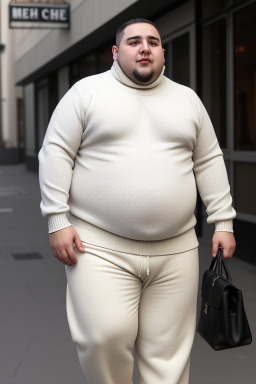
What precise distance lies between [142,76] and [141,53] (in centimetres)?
9

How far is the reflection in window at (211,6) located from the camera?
9148 millimetres

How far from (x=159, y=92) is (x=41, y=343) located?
2.37m

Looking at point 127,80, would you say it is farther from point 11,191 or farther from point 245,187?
point 11,191

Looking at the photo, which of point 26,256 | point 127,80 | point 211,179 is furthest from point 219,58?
point 127,80

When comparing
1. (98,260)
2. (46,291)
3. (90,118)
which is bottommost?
(46,291)

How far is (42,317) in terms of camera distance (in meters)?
5.62

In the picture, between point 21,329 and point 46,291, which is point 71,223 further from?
point 46,291

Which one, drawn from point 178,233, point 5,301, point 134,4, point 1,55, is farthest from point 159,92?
point 1,55

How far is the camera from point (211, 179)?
3230 mm

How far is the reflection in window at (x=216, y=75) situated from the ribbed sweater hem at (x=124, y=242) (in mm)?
6268

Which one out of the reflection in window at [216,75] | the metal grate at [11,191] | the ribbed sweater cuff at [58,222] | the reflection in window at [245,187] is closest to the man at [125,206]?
the ribbed sweater cuff at [58,222]

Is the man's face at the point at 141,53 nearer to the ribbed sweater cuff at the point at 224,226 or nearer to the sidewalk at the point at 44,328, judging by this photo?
the ribbed sweater cuff at the point at 224,226

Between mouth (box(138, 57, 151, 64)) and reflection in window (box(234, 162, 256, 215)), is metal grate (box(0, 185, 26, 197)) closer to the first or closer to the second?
reflection in window (box(234, 162, 256, 215))

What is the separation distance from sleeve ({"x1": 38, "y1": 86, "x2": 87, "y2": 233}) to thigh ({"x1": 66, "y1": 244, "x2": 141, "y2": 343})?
179 millimetres
